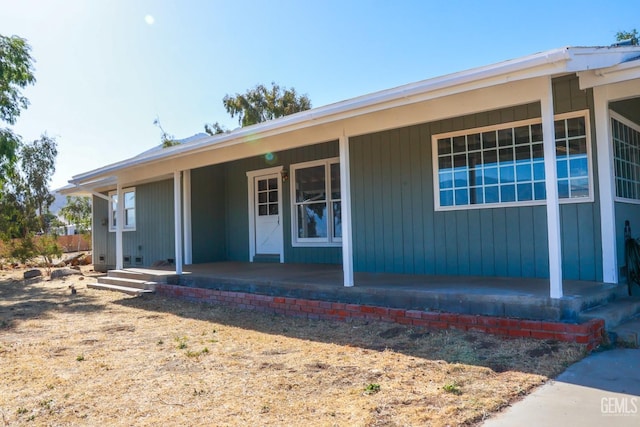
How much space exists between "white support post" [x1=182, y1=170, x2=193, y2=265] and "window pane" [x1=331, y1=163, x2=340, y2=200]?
294 cm

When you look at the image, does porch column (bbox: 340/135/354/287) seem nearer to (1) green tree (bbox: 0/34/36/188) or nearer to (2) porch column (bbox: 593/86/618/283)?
(2) porch column (bbox: 593/86/618/283)

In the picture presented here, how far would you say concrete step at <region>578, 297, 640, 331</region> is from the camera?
4.51 metres

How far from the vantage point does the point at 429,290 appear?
5.55 m

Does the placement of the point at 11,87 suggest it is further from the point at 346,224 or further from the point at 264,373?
the point at 264,373

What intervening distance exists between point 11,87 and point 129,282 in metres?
7.44

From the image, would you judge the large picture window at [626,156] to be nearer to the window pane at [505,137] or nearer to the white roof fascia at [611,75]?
the white roof fascia at [611,75]

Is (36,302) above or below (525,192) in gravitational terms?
below

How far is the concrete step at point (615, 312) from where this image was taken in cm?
451

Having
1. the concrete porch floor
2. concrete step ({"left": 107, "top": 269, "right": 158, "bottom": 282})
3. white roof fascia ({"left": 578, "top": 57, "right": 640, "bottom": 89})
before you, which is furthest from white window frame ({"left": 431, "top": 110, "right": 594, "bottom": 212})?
concrete step ({"left": 107, "top": 269, "right": 158, "bottom": 282})

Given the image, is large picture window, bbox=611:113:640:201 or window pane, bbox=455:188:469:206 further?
window pane, bbox=455:188:469:206

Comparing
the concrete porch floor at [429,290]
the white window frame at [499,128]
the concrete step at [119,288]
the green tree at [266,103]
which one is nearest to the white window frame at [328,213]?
the concrete porch floor at [429,290]

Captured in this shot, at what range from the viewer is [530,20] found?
1205 cm

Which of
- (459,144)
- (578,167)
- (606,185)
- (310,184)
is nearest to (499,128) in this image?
(459,144)

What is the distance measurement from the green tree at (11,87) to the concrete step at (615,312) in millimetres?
12982
